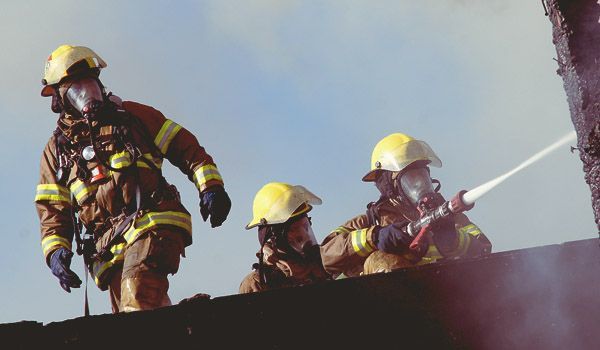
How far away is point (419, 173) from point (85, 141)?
271 centimetres

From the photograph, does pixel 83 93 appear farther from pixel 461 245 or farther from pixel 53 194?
pixel 461 245

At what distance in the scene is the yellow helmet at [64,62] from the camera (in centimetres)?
705

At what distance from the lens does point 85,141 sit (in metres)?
6.89

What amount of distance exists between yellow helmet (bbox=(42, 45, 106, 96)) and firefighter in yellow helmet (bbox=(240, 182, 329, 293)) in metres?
2.70

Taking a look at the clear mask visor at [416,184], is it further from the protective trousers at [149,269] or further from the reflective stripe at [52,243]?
the reflective stripe at [52,243]

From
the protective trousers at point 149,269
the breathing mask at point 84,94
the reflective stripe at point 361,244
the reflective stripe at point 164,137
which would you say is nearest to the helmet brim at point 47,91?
the breathing mask at point 84,94

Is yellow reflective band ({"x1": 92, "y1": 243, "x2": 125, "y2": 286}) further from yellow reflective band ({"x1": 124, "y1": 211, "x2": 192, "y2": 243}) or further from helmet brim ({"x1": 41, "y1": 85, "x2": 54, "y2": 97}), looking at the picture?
helmet brim ({"x1": 41, "y1": 85, "x2": 54, "y2": 97})

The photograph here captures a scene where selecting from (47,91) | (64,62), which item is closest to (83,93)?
(64,62)

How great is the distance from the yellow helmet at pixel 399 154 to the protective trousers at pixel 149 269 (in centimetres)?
234

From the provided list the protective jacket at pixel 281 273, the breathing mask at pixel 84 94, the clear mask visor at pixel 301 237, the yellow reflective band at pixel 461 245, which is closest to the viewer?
the breathing mask at pixel 84 94

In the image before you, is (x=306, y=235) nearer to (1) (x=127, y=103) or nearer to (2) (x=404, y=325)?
(1) (x=127, y=103)

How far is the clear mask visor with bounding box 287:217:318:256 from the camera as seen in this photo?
924 centimetres

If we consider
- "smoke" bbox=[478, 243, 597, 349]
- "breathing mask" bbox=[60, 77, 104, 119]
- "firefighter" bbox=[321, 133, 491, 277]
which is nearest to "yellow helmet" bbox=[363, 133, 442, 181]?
"firefighter" bbox=[321, 133, 491, 277]

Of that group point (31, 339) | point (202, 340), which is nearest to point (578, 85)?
point (202, 340)
